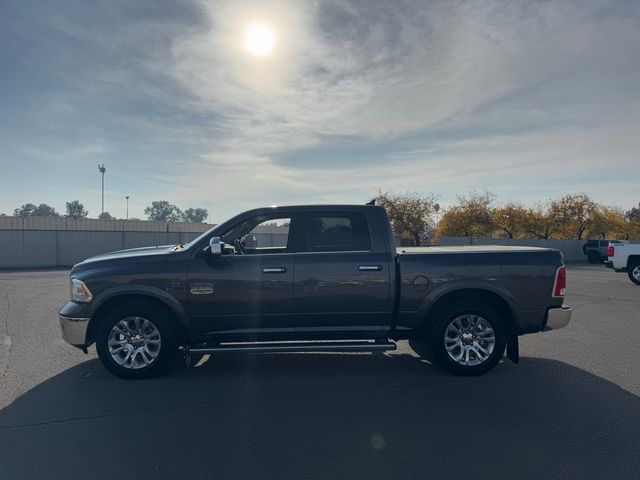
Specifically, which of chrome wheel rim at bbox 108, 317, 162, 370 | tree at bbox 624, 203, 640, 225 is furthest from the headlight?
tree at bbox 624, 203, 640, 225

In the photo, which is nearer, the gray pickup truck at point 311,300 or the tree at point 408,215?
the gray pickup truck at point 311,300

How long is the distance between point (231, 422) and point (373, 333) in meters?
2.00

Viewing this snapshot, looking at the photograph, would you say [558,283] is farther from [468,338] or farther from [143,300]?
[143,300]

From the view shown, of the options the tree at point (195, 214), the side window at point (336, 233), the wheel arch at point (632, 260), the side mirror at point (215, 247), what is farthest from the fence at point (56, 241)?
the tree at point (195, 214)

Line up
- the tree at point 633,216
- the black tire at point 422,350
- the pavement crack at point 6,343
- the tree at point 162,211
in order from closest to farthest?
1. the pavement crack at point 6,343
2. the black tire at point 422,350
3. the tree at point 633,216
4. the tree at point 162,211

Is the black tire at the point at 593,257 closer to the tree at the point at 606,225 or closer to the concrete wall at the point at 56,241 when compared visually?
the tree at the point at 606,225

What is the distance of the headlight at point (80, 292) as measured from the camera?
5219mm

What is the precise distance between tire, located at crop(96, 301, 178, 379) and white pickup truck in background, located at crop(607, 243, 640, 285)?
17.0 meters

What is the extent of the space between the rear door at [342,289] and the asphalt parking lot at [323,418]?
0.69 metres

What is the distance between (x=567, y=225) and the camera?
4141 centimetres

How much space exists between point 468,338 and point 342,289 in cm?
165

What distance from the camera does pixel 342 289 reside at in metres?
5.28

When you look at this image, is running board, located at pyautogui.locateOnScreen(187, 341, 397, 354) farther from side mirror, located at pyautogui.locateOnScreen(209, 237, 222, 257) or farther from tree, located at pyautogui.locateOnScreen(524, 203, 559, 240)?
tree, located at pyautogui.locateOnScreen(524, 203, 559, 240)

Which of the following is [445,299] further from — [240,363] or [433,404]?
[240,363]
